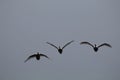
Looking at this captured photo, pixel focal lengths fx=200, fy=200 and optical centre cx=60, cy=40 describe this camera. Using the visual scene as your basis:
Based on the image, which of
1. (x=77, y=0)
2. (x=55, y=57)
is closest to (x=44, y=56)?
(x=55, y=57)

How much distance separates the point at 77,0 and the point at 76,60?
2.01 ft

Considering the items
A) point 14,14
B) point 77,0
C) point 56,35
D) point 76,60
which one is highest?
point 77,0

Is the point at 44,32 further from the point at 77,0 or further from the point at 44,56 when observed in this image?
the point at 77,0

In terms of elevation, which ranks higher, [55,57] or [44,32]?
[44,32]

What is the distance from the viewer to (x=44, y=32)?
1.95 metres

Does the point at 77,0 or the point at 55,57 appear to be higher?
the point at 77,0

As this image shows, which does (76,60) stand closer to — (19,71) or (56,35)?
(56,35)

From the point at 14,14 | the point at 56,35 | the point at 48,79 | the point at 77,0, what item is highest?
the point at 77,0

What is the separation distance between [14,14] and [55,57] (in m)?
0.57

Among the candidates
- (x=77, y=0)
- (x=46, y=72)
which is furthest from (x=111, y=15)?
(x=46, y=72)

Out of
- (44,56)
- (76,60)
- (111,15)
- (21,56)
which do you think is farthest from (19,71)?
(111,15)

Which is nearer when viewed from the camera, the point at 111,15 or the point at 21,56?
the point at 21,56

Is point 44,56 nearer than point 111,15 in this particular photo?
Yes

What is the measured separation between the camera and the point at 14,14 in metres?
1.92
